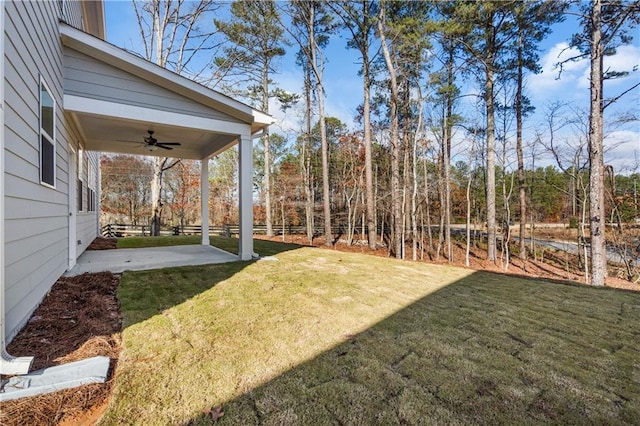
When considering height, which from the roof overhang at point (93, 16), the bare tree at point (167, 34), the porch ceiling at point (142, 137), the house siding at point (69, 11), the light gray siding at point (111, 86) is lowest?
the porch ceiling at point (142, 137)

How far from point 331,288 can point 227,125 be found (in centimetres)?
375

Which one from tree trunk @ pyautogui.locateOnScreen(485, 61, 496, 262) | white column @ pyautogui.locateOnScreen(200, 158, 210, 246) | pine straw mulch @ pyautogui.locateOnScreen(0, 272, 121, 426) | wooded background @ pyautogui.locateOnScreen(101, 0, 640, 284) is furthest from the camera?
tree trunk @ pyautogui.locateOnScreen(485, 61, 496, 262)

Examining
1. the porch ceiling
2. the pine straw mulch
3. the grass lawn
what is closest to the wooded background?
the porch ceiling

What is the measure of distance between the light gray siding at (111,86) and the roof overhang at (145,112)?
17 mm

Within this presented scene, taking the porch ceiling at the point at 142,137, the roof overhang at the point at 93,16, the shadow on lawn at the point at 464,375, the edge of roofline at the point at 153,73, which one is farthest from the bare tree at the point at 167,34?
the shadow on lawn at the point at 464,375

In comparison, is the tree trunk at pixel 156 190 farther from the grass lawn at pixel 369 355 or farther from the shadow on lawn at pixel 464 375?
the shadow on lawn at pixel 464 375

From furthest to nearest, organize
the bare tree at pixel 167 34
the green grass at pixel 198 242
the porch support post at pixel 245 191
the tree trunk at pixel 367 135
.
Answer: the bare tree at pixel 167 34 < the tree trunk at pixel 367 135 < the green grass at pixel 198 242 < the porch support post at pixel 245 191

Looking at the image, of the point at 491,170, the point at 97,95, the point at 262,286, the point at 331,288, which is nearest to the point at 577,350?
the point at 331,288

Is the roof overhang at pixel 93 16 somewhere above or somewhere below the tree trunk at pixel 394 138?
above

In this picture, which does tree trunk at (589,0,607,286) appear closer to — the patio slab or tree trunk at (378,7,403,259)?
tree trunk at (378,7,403,259)

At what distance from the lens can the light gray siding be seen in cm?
425

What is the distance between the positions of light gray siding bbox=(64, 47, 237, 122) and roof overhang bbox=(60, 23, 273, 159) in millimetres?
17

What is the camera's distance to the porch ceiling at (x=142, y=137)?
5.39 metres

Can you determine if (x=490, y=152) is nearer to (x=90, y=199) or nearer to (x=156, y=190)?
(x=156, y=190)
